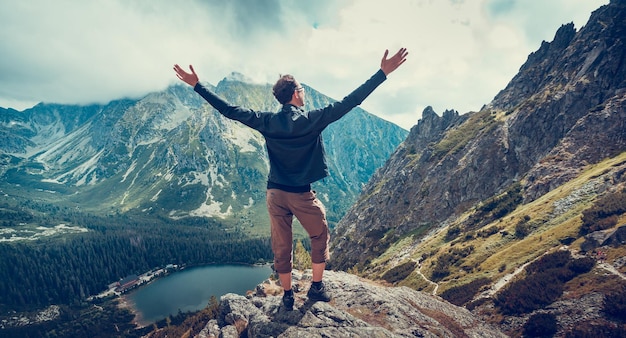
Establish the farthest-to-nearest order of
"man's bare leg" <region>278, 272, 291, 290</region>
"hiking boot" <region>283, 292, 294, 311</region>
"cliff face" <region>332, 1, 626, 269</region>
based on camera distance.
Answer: "cliff face" <region>332, 1, 626, 269</region> → "hiking boot" <region>283, 292, 294, 311</region> → "man's bare leg" <region>278, 272, 291, 290</region>

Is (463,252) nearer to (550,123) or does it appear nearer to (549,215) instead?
(549,215)

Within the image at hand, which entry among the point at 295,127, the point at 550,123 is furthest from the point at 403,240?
the point at 295,127

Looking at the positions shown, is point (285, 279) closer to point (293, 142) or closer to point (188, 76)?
point (293, 142)

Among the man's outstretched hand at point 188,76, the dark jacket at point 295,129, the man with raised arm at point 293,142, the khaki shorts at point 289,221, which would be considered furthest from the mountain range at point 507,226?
the man's outstretched hand at point 188,76

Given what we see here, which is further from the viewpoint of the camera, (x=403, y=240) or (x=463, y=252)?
(x=403, y=240)

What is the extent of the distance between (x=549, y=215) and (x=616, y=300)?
49.8m

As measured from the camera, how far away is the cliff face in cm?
9519

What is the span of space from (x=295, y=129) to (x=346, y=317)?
8.20 metres

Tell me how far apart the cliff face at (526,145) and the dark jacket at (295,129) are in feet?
332

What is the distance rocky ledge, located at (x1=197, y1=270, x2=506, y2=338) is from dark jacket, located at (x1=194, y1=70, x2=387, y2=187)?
19.3 ft

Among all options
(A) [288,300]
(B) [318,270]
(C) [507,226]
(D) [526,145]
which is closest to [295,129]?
(B) [318,270]

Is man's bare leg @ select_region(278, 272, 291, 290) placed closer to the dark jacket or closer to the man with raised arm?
the man with raised arm

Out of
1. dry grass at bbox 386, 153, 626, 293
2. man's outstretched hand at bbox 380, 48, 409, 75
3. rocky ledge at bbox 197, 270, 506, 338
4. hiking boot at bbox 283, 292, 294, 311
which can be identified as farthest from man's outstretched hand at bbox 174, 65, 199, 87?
dry grass at bbox 386, 153, 626, 293

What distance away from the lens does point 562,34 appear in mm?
156500
